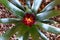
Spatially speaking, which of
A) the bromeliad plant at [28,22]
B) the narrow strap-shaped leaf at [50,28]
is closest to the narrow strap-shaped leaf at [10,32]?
the bromeliad plant at [28,22]

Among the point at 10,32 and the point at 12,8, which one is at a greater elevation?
the point at 12,8

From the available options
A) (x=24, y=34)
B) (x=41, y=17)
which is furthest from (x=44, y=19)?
(x=24, y=34)

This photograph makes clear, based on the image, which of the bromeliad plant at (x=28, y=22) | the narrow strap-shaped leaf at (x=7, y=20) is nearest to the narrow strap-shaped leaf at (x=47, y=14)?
the bromeliad plant at (x=28, y=22)

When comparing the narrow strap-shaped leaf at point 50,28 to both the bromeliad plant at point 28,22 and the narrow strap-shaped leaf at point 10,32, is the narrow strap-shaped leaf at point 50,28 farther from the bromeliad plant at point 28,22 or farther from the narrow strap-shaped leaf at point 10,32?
the narrow strap-shaped leaf at point 10,32

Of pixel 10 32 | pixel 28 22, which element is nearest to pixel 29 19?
pixel 28 22

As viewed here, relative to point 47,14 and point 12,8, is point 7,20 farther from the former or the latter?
point 47,14

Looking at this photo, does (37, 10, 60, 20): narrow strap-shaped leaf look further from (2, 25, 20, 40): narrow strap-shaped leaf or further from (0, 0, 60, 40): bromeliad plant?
(2, 25, 20, 40): narrow strap-shaped leaf

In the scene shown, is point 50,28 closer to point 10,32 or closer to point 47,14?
point 47,14

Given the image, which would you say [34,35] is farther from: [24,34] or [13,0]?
[13,0]

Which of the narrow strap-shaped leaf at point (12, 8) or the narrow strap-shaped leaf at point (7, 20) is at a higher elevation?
the narrow strap-shaped leaf at point (12, 8)

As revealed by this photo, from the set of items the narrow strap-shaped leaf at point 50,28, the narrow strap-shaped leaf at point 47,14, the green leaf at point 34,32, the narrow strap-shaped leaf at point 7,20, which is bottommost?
the green leaf at point 34,32

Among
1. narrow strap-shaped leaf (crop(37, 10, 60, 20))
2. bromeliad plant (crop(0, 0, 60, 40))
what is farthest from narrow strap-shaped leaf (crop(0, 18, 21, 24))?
narrow strap-shaped leaf (crop(37, 10, 60, 20))
